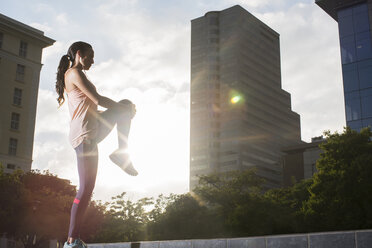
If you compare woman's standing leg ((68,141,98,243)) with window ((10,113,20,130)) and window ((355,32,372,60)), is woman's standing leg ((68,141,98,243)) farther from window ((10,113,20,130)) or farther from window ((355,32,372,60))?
window ((355,32,372,60))

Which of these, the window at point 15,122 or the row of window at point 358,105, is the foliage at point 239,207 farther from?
the row of window at point 358,105

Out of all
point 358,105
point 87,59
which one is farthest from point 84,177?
point 358,105

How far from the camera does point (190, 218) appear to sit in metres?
48.7

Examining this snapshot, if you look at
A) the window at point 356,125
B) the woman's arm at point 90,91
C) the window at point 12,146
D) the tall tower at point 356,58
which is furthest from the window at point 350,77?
the woman's arm at point 90,91

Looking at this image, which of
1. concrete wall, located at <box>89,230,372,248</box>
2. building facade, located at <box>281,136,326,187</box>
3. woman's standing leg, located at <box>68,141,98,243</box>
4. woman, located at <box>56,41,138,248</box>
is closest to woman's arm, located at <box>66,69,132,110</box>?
woman, located at <box>56,41,138,248</box>

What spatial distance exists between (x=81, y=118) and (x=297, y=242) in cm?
824

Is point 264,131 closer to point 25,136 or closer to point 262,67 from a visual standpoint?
point 262,67

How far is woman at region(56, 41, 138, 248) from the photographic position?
5.16m

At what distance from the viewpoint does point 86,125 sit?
5.24 metres

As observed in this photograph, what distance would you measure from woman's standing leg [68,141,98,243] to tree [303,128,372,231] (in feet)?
113

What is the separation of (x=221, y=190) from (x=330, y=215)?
1729 cm

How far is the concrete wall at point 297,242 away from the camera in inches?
408

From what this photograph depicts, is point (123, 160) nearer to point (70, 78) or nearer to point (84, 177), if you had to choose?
point (84, 177)

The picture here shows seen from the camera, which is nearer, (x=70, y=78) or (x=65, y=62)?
(x=70, y=78)
